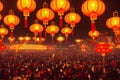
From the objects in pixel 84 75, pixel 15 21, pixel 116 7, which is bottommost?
pixel 84 75

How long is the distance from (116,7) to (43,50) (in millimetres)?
33985

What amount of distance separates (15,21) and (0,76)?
4945 mm

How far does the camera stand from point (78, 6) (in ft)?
35.6

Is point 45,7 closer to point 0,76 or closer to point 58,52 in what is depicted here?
point 0,76

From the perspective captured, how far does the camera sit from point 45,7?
21.7ft

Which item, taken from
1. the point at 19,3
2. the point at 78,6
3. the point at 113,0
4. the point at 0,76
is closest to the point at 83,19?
the point at 78,6

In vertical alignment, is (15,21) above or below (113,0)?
below

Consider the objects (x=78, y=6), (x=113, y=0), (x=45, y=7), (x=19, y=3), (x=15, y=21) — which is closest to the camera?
A: (x=19, y=3)

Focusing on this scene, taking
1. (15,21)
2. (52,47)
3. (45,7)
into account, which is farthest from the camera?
(52,47)

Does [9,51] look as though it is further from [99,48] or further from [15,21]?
[15,21]

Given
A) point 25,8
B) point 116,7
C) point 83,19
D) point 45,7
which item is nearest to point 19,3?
point 25,8

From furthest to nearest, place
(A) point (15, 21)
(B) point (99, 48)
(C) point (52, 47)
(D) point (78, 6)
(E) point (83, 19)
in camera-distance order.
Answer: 1. (C) point (52, 47)
2. (B) point (99, 48)
3. (E) point (83, 19)
4. (D) point (78, 6)
5. (A) point (15, 21)

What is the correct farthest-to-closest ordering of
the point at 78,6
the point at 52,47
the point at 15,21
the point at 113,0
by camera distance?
the point at 52,47, the point at 78,6, the point at 113,0, the point at 15,21

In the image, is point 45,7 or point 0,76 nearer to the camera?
point 45,7
